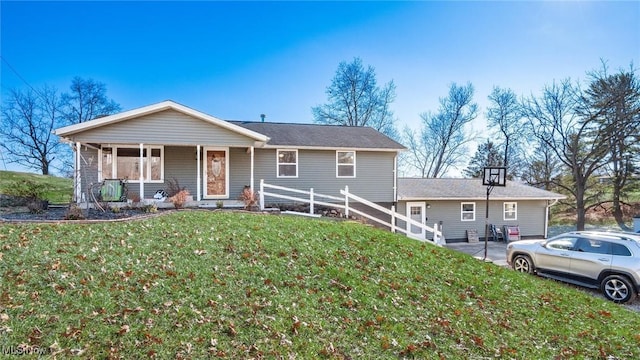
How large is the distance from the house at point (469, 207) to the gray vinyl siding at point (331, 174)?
256 cm

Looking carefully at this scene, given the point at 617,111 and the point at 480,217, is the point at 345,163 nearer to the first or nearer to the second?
the point at 480,217

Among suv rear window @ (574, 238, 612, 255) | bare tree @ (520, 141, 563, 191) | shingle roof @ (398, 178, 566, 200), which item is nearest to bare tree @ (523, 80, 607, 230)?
bare tree @ (520, 141, 563, 191)

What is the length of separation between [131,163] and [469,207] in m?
18.6

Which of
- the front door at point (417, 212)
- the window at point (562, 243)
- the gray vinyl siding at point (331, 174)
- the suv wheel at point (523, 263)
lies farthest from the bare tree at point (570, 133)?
the window at point (562, 243)

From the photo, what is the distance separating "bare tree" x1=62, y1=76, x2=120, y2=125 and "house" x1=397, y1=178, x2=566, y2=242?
26202 millimetres

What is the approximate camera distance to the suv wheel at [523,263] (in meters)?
10.4

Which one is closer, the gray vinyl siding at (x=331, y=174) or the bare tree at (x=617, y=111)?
the gray vinyl siding at (x=331, y=174)

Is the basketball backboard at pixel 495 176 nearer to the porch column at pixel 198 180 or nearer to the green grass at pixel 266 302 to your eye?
the green grass at pixel 266 302

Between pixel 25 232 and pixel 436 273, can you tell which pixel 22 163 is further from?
pixel 436 273

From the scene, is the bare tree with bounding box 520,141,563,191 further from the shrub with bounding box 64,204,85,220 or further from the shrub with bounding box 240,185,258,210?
the shrub with bounding box 64,204,85,220

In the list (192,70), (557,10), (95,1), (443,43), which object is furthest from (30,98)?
(557,10)

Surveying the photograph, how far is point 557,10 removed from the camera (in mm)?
15281

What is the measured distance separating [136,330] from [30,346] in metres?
0.92

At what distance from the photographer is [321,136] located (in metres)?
16.8
